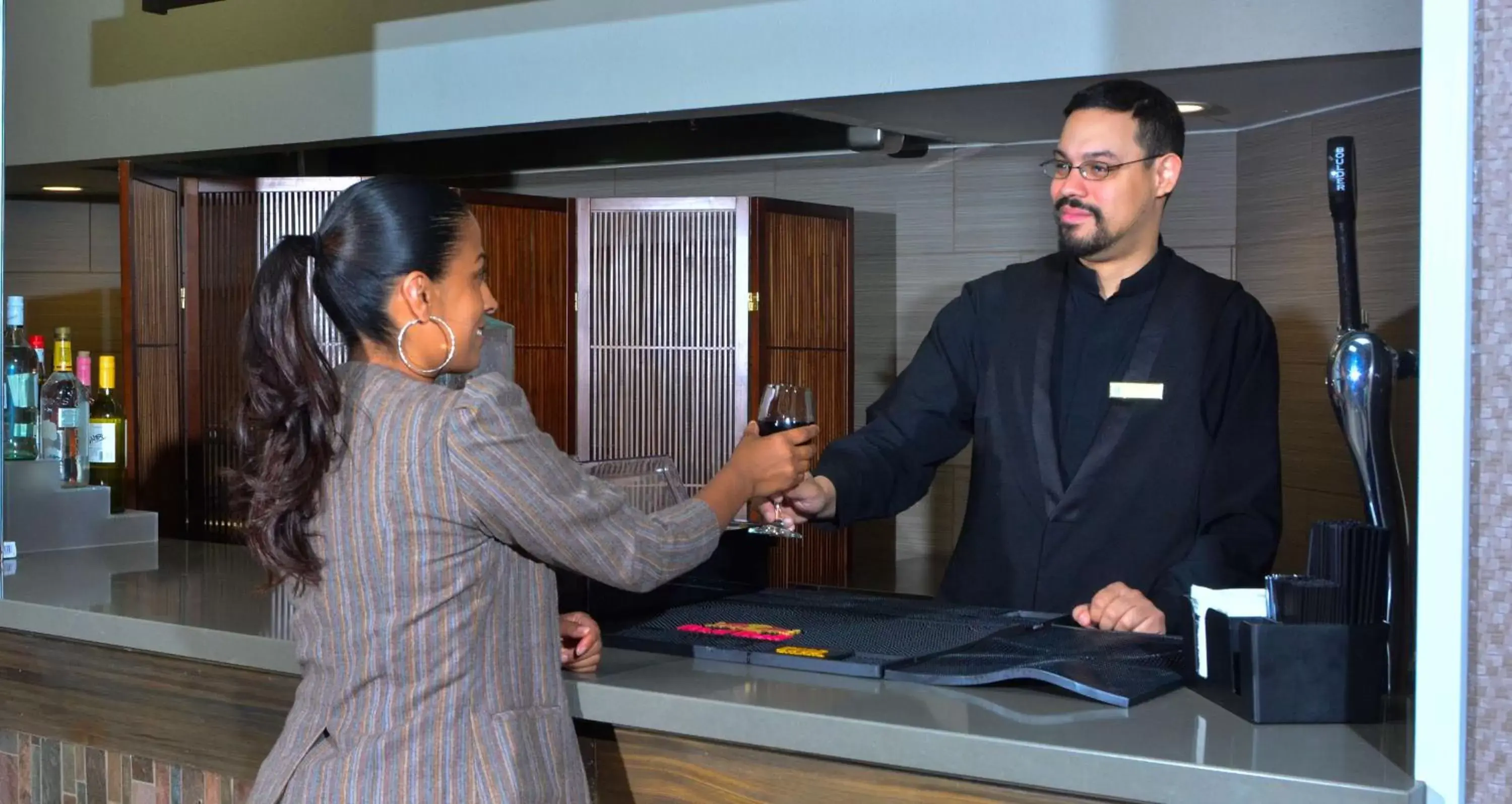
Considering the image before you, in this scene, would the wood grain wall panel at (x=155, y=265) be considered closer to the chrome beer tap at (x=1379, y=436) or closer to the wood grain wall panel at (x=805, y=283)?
the wood grain wall panel at (x=805, y=283)

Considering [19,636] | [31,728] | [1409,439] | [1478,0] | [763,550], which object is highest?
[1478,0]

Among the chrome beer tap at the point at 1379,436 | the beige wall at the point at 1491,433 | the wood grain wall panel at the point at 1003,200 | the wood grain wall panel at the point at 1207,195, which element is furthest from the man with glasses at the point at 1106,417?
the wood grain wall panel at the point at 1003,200

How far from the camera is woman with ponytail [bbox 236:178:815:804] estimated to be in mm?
1482

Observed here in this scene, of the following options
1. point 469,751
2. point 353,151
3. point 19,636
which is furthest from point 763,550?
point 353,151

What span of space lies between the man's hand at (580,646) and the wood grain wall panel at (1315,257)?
2.76 metres

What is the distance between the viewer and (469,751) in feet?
4.95

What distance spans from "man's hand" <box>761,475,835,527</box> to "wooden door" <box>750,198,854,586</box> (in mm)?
3201

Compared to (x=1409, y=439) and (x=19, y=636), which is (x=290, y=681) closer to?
(x=19, y=636)

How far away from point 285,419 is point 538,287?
413 cm

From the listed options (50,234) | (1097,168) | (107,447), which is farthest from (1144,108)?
(50,234)

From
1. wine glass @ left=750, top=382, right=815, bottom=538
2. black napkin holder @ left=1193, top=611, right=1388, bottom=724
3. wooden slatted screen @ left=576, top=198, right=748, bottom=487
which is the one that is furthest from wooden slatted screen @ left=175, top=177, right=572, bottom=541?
black napkin holder @ left=1193, top=611, right=1388, bottom=724

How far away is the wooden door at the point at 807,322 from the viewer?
5.68 metres

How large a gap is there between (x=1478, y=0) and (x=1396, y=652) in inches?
27.2

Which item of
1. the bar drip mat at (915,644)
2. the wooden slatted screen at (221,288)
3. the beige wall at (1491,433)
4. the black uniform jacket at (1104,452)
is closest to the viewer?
the beige wall at (1491,433)
